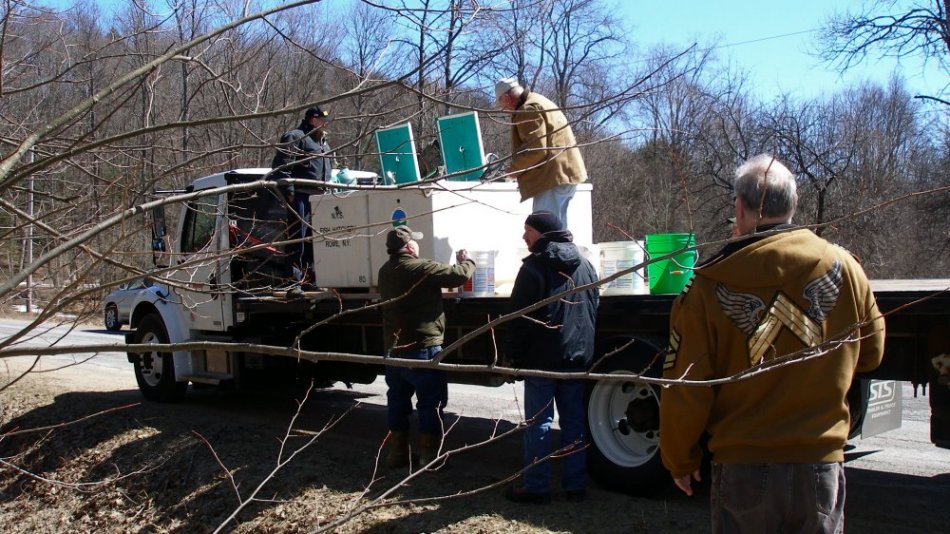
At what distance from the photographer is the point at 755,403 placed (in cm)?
292

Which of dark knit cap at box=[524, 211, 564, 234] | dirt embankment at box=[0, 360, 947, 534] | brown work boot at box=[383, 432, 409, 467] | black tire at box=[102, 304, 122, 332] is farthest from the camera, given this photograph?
black tire at box=[102, 304, 122, 332]

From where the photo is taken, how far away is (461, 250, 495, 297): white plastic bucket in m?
6.76

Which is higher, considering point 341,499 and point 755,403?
point 755,403

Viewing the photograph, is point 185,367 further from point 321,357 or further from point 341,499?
point 321,357

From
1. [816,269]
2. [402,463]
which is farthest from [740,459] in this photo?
[402,463]

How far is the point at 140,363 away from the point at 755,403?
8.71 m

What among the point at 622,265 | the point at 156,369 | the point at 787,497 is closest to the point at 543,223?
the point at 622,265

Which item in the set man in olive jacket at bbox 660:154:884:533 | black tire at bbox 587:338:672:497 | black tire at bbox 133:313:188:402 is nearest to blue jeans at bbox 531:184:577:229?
black tire at bbox 587:338:672:497

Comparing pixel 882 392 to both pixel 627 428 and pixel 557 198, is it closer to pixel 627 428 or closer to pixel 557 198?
pixel 627 428

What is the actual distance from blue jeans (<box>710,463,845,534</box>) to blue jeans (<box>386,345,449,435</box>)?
3551 millimetres

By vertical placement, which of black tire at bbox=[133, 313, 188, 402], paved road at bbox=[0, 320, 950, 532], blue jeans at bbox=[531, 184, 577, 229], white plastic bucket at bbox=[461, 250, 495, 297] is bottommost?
paved road at bbox=[0, 320, 950, 532]

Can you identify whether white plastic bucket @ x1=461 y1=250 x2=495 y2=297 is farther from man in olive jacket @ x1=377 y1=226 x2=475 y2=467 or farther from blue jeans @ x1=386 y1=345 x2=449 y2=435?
blue jeans @ x1=386 y1=345 x2=449 y2=435

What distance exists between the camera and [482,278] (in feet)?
22.2

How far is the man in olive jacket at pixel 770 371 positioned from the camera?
2.86m
